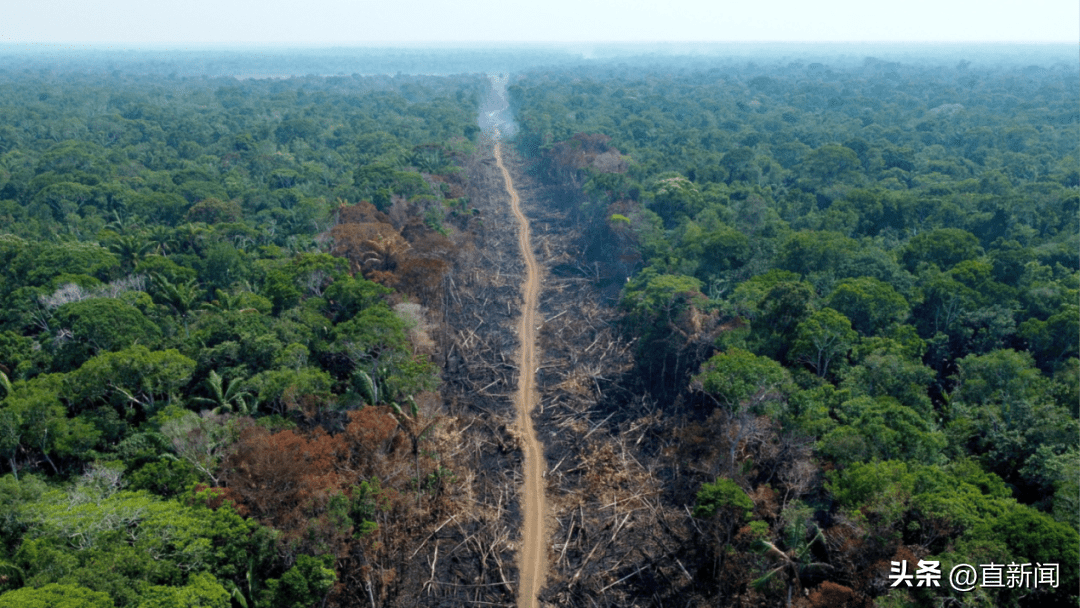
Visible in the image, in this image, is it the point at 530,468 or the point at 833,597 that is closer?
the point at 833,597

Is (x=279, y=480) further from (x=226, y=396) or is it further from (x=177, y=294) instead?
(x=177, y=294)

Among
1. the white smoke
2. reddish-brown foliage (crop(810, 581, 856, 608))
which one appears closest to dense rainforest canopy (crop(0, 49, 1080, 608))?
reddish-brown foliage (crop(810, 581, 856, 608))

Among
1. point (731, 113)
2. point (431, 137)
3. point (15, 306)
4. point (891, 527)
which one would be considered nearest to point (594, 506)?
point (891, 527)

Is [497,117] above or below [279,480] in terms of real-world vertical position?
above

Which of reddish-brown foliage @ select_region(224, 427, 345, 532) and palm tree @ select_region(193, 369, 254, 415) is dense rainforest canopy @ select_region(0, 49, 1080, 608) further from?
palm tree @ select_region(193, 369, 254, 415)

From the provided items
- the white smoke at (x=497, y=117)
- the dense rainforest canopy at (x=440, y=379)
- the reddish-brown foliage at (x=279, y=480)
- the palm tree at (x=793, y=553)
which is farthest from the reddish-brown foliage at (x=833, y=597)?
the white smoke at (x=497, y=117)

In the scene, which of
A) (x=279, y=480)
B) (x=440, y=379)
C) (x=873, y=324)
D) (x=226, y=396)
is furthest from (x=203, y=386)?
(x=873, y=324)
